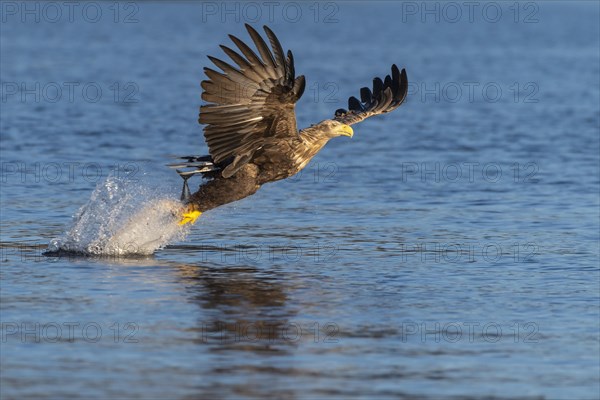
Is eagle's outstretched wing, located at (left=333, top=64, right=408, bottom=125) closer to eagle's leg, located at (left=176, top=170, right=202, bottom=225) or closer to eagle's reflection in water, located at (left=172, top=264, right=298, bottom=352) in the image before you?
eagle's leg, located at (left=176, top=170, right=202, bottom=225)

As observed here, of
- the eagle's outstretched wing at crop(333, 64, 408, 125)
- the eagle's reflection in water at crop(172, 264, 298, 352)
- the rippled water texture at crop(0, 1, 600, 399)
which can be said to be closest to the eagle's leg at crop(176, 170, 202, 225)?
the rippled water texture at crop(0, 1, 600, 399)

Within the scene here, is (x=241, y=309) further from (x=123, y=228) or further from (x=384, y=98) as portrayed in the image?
(x=384, y=98)

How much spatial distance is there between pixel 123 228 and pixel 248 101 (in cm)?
182

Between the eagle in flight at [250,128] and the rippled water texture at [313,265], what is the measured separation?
0.63 m

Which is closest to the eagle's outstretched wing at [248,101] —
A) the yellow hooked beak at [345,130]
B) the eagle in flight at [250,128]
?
the eagle in flight at [250,128]

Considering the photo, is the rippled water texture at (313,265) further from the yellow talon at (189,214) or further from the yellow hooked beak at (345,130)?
the yellow hooked beak at (345,130)

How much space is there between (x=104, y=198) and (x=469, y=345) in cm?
465

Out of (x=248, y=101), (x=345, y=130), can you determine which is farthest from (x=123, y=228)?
(x=345, y=130)

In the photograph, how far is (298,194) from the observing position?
15773 mm

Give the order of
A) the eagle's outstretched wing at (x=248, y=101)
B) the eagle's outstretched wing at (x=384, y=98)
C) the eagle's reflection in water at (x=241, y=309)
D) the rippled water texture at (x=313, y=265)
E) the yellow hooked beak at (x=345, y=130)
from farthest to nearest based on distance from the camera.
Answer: the eagle's outstretched wing at (x=384, y=98) → the yellow hooked beak at (x=345, y=130) → the eagle's outstretched wing at (x=248, y=101) → the eagle's reflection in water at (x=241, y=309) → the rippled water texture at (x=313, y=265)

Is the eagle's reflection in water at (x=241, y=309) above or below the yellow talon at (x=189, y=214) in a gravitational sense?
below

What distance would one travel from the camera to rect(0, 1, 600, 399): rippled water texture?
322 inches

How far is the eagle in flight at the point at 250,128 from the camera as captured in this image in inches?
418

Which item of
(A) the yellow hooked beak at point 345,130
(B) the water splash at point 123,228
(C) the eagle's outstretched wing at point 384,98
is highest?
(C) the eagle's outstretched wing at point 384,98
